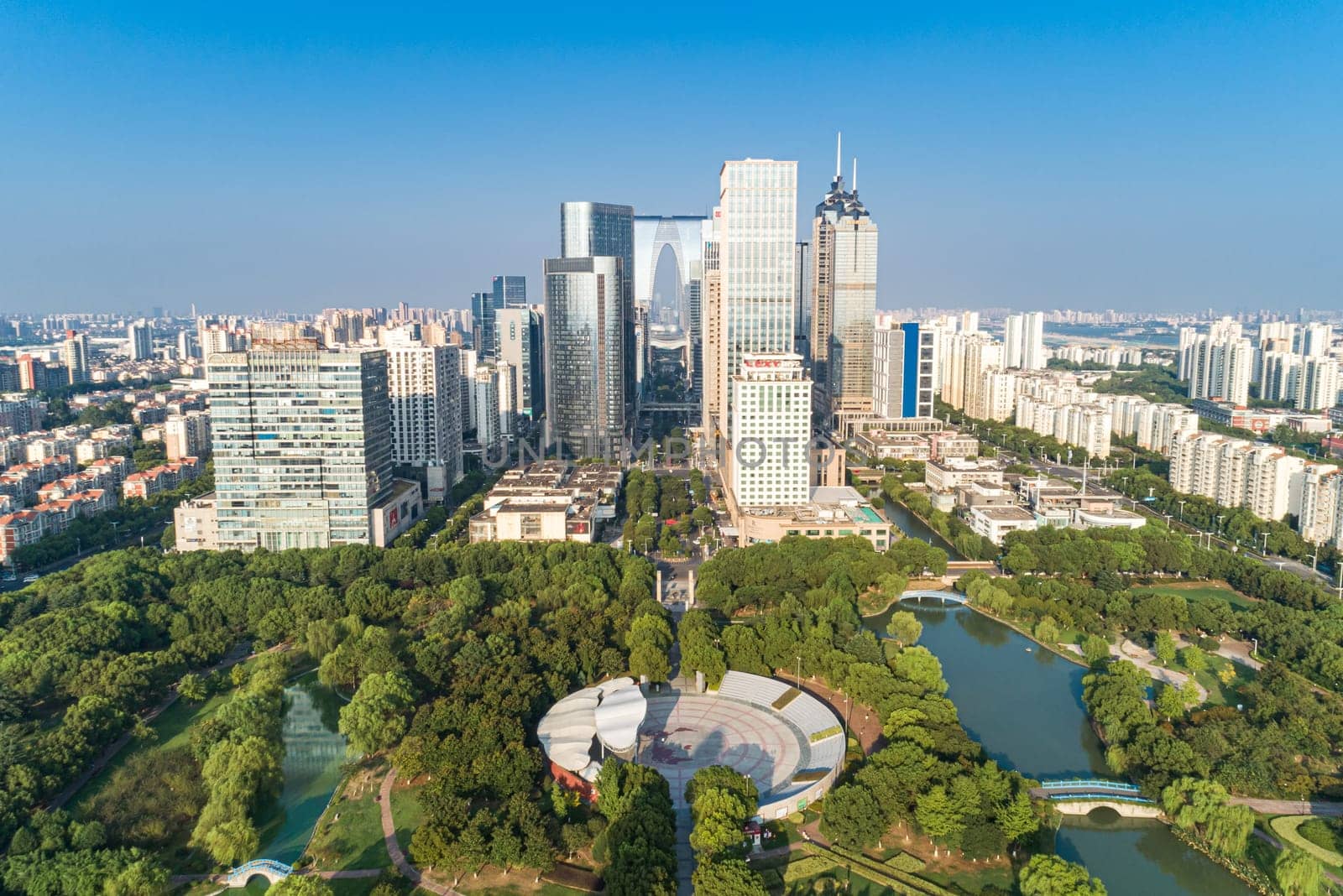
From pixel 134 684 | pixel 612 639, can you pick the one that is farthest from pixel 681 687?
pixel 134 684

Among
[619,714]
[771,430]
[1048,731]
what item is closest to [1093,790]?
[1048,731]

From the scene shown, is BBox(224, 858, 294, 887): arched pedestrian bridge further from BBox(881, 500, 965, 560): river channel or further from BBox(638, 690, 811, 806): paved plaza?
BBox(881, 500, 965, 560): river channel

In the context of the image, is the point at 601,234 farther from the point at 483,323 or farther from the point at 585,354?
the point at 483,323

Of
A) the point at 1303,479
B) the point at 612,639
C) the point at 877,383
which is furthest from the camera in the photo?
the point at 877,383

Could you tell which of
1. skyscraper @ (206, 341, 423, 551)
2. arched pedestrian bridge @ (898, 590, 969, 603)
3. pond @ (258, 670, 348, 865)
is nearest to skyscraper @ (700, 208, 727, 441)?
arched pedestrian bridge @ (898, 590, 969, 603)

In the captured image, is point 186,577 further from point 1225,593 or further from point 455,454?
point 1225,593

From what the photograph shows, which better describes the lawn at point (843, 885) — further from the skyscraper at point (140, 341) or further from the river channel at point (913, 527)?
the skyscraper at point (140, 341)
